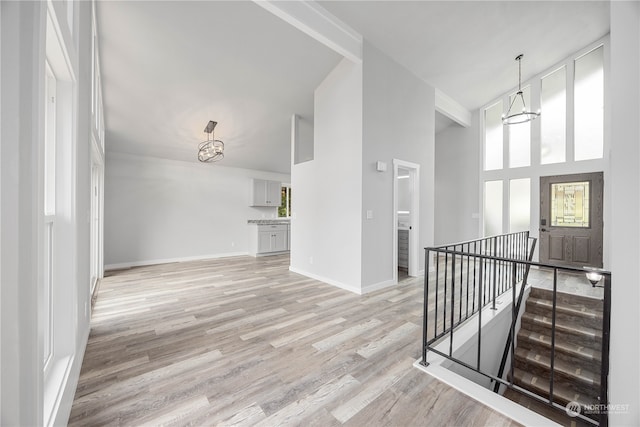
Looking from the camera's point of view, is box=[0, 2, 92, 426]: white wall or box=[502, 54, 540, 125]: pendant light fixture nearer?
box=[0, 2, 92, 426]: white wall

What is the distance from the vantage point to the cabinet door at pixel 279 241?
7.09 metres

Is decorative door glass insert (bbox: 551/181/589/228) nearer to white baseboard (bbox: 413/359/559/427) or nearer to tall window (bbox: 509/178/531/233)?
tall window (bbox: 509/178/531/233)

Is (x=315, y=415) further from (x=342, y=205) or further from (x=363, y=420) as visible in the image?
(x=342, y=205)

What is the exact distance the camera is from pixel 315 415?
4.88 ft

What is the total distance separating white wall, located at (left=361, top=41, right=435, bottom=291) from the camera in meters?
3.77

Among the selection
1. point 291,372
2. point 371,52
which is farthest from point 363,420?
point 371,52

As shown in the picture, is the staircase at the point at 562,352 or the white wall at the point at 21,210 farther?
the staircase at the point at 562,352

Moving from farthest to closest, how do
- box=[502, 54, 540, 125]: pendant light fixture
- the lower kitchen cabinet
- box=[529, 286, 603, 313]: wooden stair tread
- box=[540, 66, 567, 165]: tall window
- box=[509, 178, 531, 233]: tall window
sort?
1. the lower kitchen cabinet
2. box=[509, 178, 531, 233]: tall window
3. box=[540, 66, 567, 165]: tall window
4. box=[502, 54, 540, 125]: pendant light fixture
5. box=[529, 286, 603, 313]: wooden stair tread

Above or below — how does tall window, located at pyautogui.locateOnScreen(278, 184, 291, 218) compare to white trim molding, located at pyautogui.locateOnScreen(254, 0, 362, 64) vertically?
below

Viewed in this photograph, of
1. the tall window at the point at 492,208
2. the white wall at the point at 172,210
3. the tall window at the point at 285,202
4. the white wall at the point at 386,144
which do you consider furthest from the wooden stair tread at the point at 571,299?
the white wall at the point at 172,210

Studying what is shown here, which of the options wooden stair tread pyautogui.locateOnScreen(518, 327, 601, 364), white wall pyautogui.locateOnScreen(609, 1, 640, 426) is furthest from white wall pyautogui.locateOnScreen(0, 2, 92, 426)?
wooden stair tread pyautogui.locateOnScreen(518, 327, 601, 364)

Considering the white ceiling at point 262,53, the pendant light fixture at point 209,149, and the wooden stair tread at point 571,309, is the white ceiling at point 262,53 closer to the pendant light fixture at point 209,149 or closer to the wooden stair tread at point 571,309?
the pendant light fixture at point 209,149

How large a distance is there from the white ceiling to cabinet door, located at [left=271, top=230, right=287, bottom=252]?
2856 mm

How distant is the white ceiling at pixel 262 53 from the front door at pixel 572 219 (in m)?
2.45
